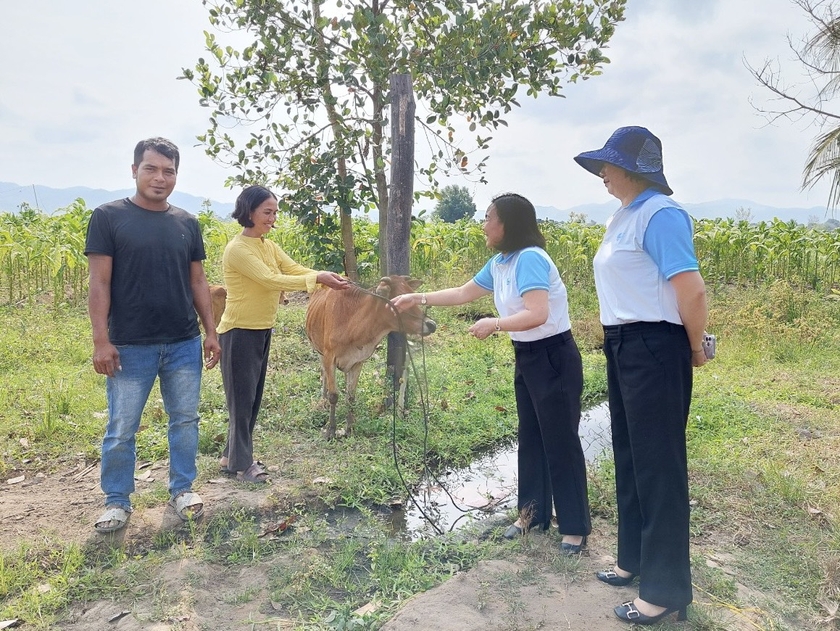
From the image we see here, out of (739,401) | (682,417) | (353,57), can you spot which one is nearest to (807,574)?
(682,417)

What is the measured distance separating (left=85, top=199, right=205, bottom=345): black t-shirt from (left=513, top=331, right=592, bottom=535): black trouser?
2121 millimetres

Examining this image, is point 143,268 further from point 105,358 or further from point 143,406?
point 143,406

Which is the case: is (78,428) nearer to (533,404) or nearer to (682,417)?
(533,404)

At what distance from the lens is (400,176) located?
5637 millimetres

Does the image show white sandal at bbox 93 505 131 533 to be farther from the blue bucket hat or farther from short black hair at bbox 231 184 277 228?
the blue bucket hat

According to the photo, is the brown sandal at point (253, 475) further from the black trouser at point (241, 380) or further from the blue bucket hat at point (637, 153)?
the blue bucket hat at point (637, 153)

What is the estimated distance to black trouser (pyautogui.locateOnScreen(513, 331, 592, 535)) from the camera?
3.52 meters

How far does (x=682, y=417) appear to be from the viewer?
282cm

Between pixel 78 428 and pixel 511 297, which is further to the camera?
pixel 78 428

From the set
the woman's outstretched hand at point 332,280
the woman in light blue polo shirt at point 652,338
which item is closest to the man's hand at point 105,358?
the woman's outstretched hand at point 332,280

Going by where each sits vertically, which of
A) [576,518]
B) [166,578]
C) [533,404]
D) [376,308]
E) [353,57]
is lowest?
[166,578]

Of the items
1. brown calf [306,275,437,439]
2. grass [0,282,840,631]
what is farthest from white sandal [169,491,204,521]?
brown calf [306,275,437,439]

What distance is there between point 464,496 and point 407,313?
4.70ft

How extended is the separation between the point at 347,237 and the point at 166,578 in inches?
157
